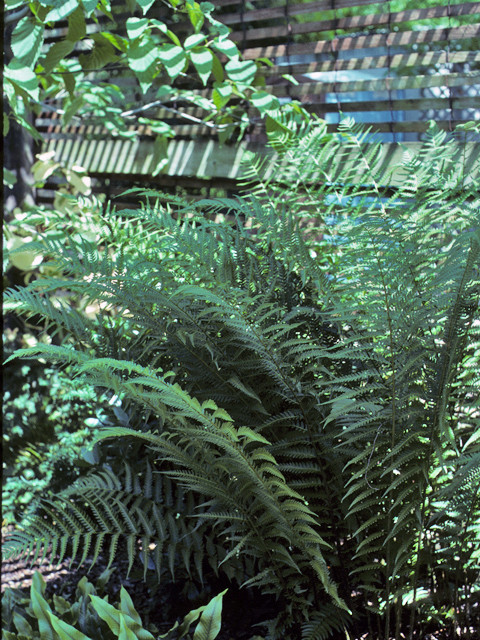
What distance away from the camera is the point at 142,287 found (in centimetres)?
72

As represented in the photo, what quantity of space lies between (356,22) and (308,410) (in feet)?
4.66

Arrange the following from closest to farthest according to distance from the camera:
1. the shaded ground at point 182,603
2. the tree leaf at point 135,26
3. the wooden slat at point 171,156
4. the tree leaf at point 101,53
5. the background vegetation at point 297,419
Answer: the background vegetation at point 297,419
the shaded ground at point 182,603
the tree leaf at point 135,26
the tree leaf at point 101,53
the wooden slat at point 171,156

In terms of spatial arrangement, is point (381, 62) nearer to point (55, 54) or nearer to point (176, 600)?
point (55, 54)

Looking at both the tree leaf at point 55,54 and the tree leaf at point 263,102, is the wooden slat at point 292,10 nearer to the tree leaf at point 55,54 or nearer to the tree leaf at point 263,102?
the tree leaf at point 263,102

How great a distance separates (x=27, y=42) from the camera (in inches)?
46.0

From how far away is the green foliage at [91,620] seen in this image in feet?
2.23

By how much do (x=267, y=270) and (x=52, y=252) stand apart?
34cm

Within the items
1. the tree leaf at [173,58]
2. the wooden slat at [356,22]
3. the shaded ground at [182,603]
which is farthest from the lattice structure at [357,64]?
the shaded ground at [182,603]

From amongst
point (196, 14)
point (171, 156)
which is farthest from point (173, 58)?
point (171, 156)

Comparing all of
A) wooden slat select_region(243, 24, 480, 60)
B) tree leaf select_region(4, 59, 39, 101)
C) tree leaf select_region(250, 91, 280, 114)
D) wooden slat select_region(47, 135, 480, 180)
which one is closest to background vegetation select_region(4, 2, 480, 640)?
tree leaf select_region(4, 59, 39, 101)

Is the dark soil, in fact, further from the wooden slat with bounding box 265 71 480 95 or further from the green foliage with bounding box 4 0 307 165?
the wooden slat with bounding box 265 71 480 95

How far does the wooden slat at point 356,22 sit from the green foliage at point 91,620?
63.0 inches

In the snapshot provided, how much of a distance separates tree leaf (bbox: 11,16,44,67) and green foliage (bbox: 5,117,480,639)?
0.62m

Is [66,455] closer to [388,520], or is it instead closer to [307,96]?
[388,520]
